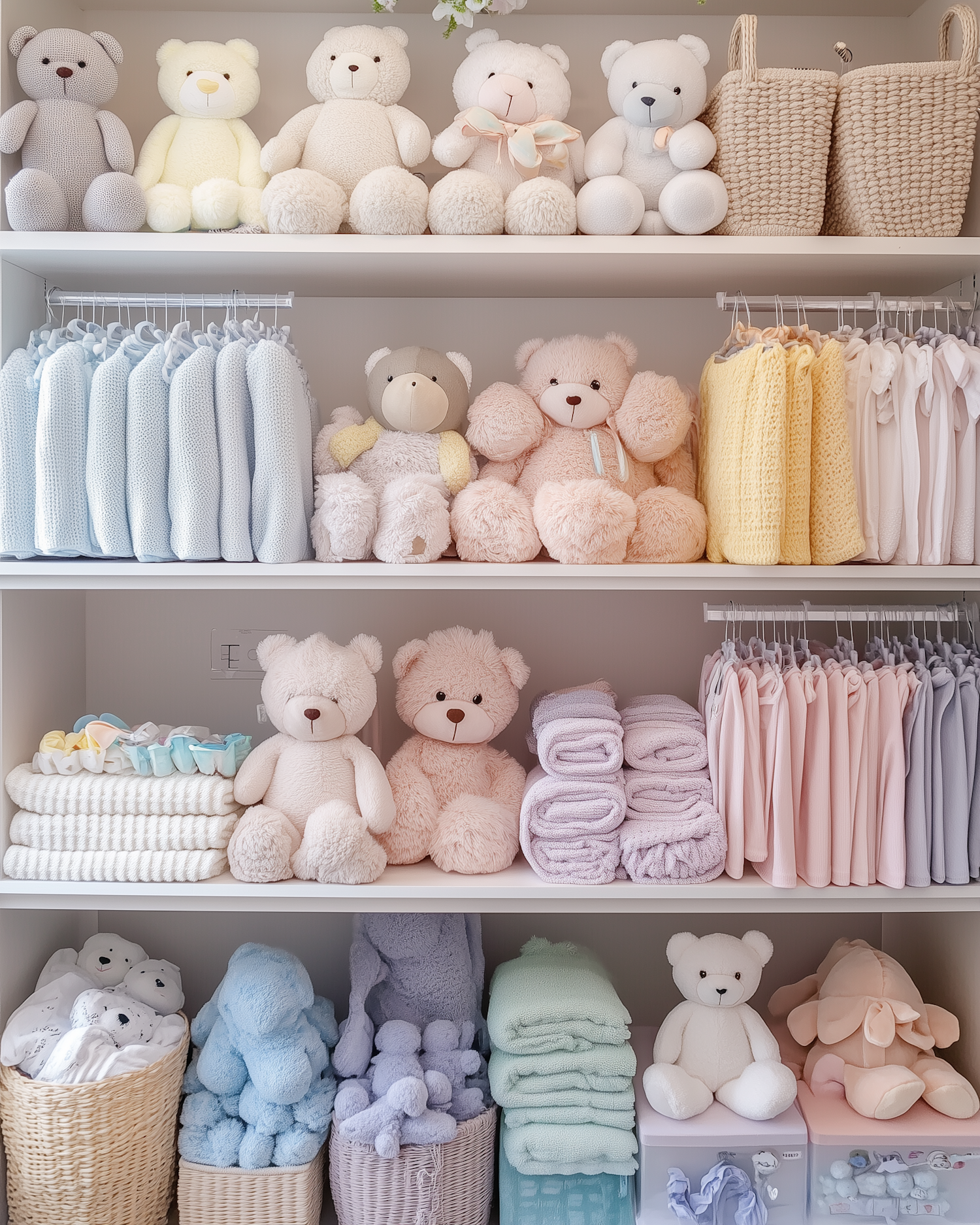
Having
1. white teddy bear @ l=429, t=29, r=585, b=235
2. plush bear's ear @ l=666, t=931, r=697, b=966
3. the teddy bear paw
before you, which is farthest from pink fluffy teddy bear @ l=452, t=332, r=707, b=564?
plush bear's ear @ l=666, t=931, r=697, b=966

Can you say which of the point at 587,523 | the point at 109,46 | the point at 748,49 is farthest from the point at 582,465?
the point at 109,46

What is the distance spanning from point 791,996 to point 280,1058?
1.00m

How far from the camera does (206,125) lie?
1786mm

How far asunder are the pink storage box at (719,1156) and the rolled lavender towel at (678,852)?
0.41 meters

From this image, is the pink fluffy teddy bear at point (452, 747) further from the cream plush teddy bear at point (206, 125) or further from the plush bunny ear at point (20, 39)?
the plush bunny ear at point (20, 39)

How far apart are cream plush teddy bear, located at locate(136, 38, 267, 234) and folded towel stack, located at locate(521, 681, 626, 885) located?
1.06m

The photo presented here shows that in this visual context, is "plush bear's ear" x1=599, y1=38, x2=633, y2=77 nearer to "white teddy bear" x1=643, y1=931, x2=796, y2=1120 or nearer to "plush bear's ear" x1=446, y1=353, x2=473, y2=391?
"plush bear's ear" x1=446, y1=353, x2=473, y2=391

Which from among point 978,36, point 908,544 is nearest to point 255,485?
point 908,544

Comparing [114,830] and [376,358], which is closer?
[114,830]

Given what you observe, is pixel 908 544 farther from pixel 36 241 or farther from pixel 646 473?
pixel 36 241

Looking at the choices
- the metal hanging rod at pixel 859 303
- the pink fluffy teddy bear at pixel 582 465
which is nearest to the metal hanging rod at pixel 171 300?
the pink fluffy teddy bear at pixel 582 465

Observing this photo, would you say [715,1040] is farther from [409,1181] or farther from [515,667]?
[515,667]

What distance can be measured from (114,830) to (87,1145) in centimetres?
50

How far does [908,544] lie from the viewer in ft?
5.32
